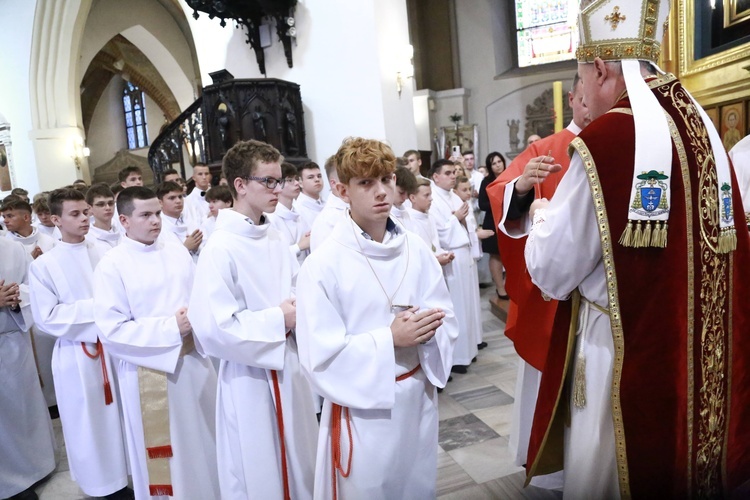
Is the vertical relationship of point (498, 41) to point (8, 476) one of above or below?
above

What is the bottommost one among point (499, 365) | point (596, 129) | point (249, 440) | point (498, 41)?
point (499, 365)

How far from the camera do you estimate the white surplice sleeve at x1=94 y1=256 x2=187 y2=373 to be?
266 centimetres

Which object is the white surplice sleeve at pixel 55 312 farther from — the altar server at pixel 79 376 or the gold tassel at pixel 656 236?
the gold tassel at pixel 656 236

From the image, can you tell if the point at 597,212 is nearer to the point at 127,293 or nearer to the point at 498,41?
the point at 127,293

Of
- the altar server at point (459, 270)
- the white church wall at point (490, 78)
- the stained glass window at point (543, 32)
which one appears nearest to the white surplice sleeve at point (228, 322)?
the altar server at point (459, 270)

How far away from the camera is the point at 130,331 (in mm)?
2680

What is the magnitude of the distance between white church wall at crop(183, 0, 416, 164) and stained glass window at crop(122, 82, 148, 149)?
15.3 m

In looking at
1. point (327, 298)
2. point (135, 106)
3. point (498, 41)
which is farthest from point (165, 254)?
point (135, 106)

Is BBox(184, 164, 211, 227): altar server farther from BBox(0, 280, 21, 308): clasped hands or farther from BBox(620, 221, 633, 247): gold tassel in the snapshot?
BBox(620, 221, 633, 247): gold tassel

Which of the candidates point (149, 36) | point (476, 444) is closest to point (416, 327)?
point (476, 444)

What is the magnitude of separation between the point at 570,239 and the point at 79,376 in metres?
3.05

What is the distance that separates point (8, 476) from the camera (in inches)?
131

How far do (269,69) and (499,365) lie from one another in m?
6.50

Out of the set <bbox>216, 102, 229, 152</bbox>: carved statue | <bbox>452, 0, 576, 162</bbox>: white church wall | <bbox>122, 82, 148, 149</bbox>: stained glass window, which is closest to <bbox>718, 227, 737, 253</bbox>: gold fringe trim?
<bbox>216, 102, 229, 152</bbox>: carved statue
